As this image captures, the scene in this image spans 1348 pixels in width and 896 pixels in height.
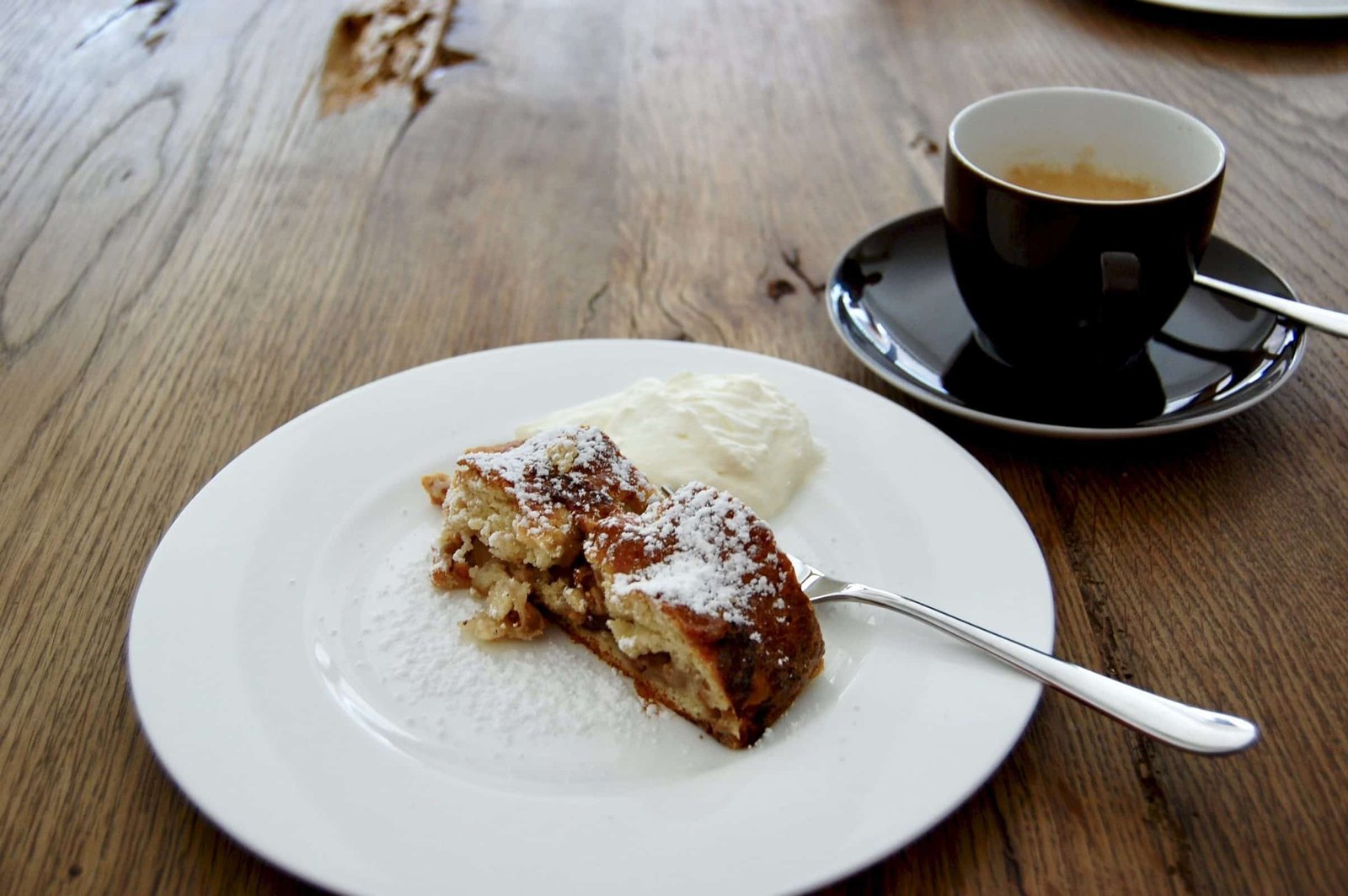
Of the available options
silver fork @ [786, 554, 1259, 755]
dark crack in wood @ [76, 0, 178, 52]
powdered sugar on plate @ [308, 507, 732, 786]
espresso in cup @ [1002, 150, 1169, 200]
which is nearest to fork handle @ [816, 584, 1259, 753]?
silver fork @ [786, 554, 1259, 755]

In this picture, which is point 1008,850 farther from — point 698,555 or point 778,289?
point 778,289

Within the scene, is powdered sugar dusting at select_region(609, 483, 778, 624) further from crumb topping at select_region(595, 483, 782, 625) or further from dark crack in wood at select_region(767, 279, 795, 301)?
dark crack in wood at select_region(767, 279, 795, 301)

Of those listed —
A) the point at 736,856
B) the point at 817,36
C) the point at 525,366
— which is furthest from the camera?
the point at 817,36

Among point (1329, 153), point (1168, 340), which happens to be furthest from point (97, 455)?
point (1329, 153)

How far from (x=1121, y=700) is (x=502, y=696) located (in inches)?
→ 24.6

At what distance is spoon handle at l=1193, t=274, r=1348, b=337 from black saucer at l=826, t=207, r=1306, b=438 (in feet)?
0.15

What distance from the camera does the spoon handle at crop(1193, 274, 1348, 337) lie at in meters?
1.51

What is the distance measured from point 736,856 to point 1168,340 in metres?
1.13

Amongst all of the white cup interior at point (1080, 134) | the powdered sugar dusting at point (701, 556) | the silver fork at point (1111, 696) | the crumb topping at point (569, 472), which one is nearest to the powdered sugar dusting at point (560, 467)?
the crumb topping at point (569, 472)

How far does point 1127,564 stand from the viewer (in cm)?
136

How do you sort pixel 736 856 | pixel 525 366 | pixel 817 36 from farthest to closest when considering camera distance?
pixel 817 36 → pixel 525 366 → pixel 736 856

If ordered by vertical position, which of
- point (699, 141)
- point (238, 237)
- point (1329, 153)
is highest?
point (238, 237)

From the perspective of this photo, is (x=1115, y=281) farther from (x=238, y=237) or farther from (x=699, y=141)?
(x=238, y=237)

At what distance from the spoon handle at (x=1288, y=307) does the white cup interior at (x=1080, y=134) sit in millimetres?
158
